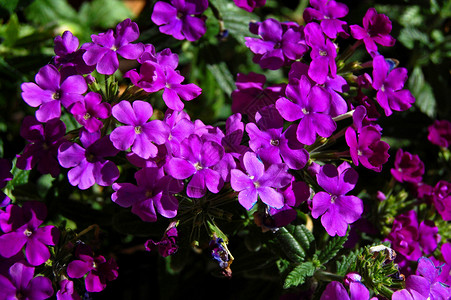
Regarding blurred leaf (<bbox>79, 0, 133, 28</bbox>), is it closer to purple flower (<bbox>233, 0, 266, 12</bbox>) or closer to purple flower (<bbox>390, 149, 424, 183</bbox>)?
purple flower (<bbox>233, 0, 266, 12</bbox>)

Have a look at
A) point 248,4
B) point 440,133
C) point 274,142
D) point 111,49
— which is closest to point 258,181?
point 274,142

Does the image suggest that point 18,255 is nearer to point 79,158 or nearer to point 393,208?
point 79,158

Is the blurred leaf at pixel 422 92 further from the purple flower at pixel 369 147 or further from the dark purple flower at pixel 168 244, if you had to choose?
the dark purple flower at pixel 168 244

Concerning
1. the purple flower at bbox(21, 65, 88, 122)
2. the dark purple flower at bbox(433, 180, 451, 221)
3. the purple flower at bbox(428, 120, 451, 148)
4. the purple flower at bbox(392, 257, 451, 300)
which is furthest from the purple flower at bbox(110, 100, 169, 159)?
the purple flower at bbox(428, 120, 451, 148)

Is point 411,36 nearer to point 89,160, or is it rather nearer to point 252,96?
point 252,96

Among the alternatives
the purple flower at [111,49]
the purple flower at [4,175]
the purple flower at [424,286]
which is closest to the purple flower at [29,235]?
the purple flower at [4,175]

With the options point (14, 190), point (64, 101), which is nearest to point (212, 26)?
point (64, 101)
